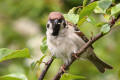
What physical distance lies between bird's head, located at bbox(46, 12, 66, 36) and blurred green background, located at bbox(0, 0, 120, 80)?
3.88 ft

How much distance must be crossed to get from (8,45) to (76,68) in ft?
3.32

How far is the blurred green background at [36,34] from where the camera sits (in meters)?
3.44

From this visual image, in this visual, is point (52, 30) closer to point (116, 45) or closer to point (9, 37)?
point (116, 45)

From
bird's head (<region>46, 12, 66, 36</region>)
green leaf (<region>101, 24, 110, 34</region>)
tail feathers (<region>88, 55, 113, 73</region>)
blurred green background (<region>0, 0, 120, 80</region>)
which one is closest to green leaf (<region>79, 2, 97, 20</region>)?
green leaf (<region>101, 24, 110, 34</region>)

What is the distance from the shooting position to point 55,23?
1.95 meters

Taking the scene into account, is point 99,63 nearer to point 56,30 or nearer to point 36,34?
point 56,30

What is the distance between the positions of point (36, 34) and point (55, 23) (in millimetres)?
2351

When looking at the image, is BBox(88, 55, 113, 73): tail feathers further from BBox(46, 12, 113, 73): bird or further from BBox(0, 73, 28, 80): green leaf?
BBox(0, 73, 28, 80): green leaf

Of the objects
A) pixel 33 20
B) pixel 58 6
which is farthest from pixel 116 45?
pixel 33 20

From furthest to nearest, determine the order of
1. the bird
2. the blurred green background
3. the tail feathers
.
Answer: the blurred green background, the tail feathers, the bird

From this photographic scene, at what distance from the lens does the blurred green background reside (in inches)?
135

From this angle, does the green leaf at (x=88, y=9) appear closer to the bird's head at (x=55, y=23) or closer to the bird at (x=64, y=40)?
the bird's head at (x=55, y=23)

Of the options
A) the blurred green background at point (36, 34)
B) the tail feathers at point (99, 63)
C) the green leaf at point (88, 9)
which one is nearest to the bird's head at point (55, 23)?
the green leaf at point (88, 9)

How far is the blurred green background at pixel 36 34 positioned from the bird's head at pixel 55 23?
118cm
